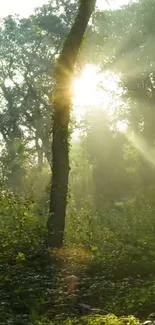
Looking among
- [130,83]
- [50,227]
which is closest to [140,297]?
[50,227]

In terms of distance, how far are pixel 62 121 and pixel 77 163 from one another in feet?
105

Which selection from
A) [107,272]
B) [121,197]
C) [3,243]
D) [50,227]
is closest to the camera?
[107,272]

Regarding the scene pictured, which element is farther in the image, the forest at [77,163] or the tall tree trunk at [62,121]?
the tall tree trunk at [62,121]

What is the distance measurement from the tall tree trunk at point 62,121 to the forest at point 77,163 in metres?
0.03

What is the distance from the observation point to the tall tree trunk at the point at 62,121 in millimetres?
12336

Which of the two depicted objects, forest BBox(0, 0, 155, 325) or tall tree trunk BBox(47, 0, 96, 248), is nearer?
forest BBox(0, 0, 155, 325)

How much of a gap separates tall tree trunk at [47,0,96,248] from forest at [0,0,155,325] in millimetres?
30

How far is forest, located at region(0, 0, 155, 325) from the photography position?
7.82 metres

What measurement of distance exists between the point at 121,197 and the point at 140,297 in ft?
109

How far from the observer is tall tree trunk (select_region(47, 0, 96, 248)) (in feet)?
40.5

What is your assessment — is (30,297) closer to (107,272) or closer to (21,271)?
(21,271)

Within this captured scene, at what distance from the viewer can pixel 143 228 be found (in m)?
15.3

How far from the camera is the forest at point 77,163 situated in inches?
308

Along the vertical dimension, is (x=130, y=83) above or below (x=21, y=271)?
above
